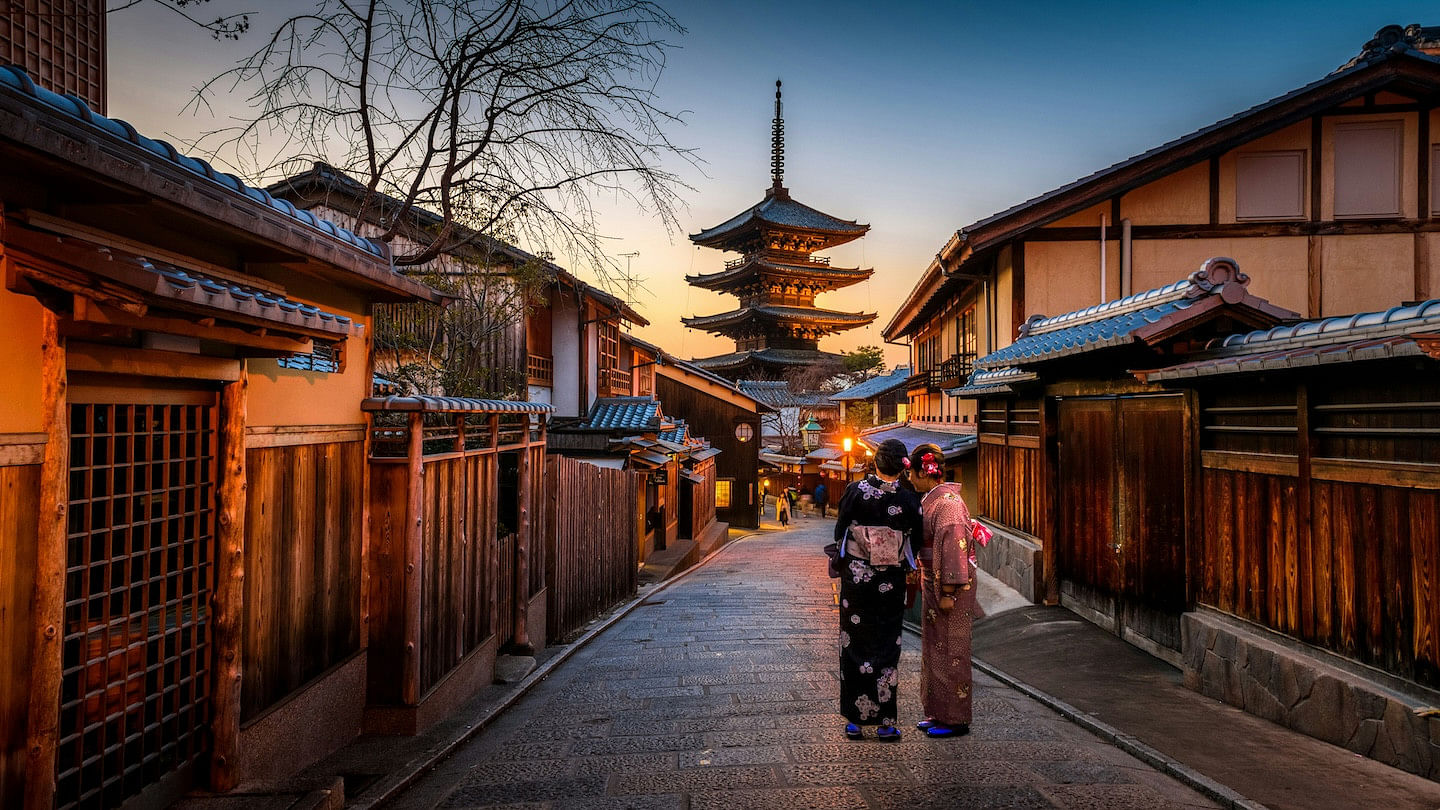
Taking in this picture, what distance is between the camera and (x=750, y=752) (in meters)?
4.74

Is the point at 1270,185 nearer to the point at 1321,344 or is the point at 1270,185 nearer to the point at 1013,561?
the point at 1013,561

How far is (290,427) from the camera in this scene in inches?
182

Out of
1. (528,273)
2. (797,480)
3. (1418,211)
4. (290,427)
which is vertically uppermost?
(1418,211)

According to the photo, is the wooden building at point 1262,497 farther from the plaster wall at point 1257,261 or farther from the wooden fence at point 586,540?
the wooden fence at point 586,540

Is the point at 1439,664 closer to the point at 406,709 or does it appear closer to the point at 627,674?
the point at 627,674

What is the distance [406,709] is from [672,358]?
79.7 ft

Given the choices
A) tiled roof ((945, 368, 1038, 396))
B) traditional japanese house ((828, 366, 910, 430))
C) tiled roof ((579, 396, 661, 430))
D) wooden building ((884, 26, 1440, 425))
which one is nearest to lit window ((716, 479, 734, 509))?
traditional japanese house ((828, 366, 910, 430))

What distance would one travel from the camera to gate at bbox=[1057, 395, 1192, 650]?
6949 millimetres

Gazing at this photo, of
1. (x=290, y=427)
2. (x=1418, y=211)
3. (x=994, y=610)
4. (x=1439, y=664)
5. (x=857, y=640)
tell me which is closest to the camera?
(x=1439, y=664)

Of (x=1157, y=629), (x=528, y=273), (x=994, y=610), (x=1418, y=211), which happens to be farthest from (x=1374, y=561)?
(x=1418, y=211)

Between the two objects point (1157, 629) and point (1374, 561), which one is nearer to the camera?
point (1374, 561)

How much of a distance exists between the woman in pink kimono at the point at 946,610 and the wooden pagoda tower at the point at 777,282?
37.0 metres

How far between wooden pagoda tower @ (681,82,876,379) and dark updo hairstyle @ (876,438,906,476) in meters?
36.9

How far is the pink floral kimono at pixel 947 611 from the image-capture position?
16.5 feet
